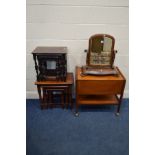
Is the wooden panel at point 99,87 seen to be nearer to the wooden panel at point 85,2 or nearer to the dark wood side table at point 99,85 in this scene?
the dark wood side table at point 99,85

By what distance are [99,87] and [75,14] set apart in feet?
3.65

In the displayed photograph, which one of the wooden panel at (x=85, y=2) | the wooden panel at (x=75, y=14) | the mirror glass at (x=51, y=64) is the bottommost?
the mirror glass at (x=51, y=64)

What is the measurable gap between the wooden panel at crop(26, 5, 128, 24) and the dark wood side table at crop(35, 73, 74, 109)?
32.7 inches

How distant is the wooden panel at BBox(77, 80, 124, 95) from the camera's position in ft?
9.28

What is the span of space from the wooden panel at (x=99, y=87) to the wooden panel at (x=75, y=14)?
94 cm

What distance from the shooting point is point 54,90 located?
10.0ft

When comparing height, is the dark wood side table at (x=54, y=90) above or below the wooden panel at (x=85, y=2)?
below

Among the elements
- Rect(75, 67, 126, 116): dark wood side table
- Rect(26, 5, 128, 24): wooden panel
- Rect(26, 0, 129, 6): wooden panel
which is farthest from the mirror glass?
Rect(26, 0, 129, 6): wooden panel

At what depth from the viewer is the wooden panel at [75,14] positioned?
10.2 feet

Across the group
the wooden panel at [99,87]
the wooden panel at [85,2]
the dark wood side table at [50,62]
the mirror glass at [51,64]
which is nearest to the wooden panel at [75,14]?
the wooden panel at [85,2]

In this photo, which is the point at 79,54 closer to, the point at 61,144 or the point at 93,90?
the point at 93,90

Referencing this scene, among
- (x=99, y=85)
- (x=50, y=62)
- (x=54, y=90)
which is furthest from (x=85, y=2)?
(x=54, y=90)
